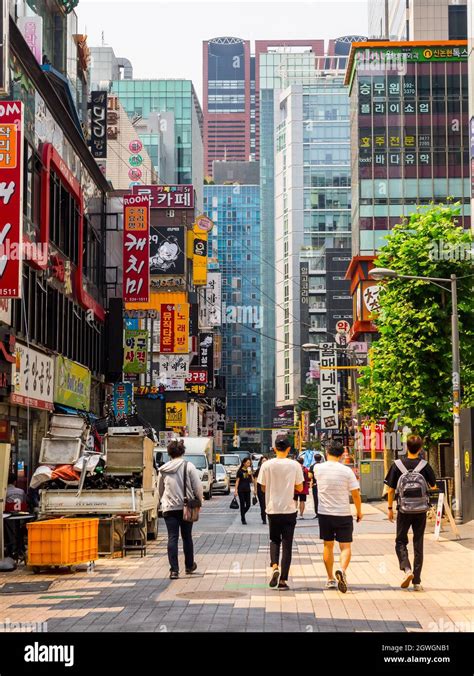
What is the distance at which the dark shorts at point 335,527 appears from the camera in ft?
46.5

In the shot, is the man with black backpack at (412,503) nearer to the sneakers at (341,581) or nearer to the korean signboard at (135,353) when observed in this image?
the sneakers at (341,581)

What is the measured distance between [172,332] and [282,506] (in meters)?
57.3

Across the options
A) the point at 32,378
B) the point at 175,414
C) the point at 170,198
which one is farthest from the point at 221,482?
the point at 170,198

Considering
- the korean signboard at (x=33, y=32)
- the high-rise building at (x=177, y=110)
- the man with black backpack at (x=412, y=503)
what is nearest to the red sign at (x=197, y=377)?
the high-rise building at (x=177, y=110)

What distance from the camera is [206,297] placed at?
11900 centimetres

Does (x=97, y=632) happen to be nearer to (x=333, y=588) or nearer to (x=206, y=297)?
(x=333, y=588)

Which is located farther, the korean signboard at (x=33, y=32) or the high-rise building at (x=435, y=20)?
the high-rise building at (x=435, y=20)

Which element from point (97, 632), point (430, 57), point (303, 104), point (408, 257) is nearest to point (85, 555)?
point (97, 632)

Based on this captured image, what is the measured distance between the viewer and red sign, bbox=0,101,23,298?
75.8ft

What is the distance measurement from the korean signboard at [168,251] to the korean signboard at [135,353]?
149 feet

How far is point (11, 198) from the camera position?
23453 mm

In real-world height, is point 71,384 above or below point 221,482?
above

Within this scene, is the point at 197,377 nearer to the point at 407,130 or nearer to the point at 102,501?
the point at 407,130

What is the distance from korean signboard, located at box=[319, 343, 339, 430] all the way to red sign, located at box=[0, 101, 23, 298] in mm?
41687
